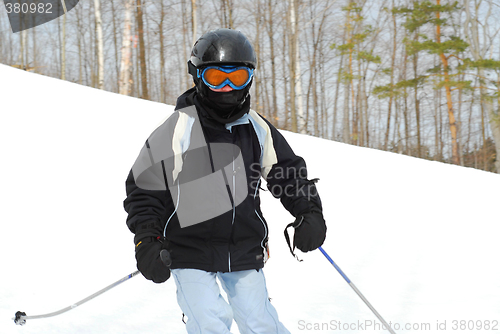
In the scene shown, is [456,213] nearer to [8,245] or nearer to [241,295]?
[241,295]

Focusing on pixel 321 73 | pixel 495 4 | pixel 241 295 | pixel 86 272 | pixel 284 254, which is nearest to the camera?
pixel 241 295

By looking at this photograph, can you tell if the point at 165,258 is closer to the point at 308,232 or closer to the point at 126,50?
the point at 308,232

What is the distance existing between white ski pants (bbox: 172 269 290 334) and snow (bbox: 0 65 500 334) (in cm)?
115

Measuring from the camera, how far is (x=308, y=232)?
188 cm

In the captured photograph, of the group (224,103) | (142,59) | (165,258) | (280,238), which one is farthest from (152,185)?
(142,59)

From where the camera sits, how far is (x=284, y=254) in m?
A: 4.22

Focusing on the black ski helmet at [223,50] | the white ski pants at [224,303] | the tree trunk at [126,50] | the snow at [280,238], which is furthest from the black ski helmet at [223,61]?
the tree trunk at [126,50]

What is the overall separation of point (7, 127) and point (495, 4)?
2131cm

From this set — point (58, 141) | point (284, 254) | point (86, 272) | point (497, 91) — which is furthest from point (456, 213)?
point (497, 91)

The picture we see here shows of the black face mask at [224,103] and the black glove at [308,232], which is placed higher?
the black face mask at [224,103]

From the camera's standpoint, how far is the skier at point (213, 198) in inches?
67.7

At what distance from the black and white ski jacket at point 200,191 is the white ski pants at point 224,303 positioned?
0.05 meters

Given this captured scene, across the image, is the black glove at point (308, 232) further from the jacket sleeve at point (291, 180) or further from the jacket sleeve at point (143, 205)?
the jacket sleeve at point (143, 205)

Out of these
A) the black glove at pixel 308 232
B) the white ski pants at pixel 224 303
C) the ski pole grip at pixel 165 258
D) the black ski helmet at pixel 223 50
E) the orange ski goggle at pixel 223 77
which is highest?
the black ski helmet at pixel 223 50
